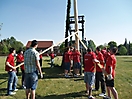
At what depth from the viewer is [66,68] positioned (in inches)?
419

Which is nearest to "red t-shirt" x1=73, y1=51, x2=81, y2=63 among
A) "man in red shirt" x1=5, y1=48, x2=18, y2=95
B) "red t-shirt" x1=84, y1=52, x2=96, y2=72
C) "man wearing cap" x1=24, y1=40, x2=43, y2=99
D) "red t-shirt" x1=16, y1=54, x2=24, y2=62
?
"red t-shirt" x1=16, y1=54, x2=24, y2=62

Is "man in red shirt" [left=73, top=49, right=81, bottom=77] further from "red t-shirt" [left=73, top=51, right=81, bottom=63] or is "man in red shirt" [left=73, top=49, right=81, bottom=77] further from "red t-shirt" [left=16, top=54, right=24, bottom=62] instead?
"red t-shirt" [left=16, top=54, right=24, bottom=62]

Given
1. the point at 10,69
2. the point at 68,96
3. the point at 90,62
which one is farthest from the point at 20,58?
the point at 90,62

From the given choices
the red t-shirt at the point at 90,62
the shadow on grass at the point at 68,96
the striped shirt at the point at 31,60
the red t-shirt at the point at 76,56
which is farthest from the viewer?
the red t-shirt at the point at 76,56

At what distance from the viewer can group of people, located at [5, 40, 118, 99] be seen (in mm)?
4930

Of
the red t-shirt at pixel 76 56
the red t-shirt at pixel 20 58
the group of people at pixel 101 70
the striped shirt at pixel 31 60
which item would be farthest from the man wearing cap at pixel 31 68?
the red t-shirt at pixel 76 56

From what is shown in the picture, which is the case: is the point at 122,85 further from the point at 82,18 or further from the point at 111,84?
the point at 82,18

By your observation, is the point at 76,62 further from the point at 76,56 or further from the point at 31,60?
the point at 31,60

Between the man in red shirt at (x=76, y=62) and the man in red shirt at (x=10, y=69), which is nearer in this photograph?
the man in red shirt at (x=10, y=69)

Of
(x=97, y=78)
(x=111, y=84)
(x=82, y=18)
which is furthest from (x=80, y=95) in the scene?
(x=82, y=18)

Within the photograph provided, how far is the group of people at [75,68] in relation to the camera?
4930mm

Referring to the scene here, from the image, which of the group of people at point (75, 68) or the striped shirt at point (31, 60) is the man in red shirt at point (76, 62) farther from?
the striped shirt at point (31, 60)

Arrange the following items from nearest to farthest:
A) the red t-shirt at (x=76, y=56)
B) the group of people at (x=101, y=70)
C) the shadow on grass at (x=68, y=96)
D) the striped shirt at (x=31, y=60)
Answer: the striped shirt at (x=31, y=60), the group of people at (x=101, y=70), the shadow on grass at (x=68, y=96), the red t-shirt at (x=76, y=56)

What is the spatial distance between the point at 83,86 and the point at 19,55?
3807 millimetres
